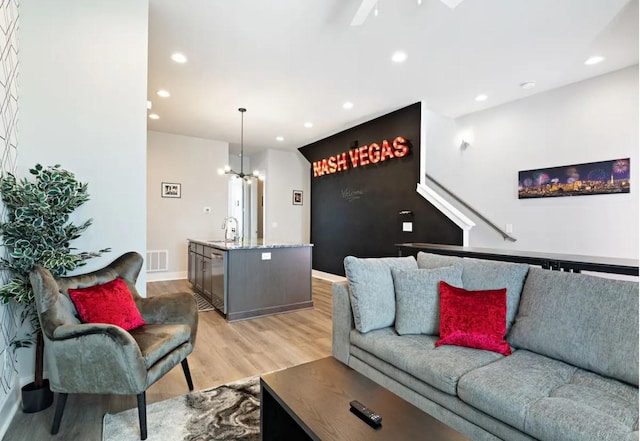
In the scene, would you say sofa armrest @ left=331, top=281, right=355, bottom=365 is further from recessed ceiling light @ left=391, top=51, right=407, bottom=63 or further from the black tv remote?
recessed ceiling light @ left=391, top=51, right=407, bottom=63

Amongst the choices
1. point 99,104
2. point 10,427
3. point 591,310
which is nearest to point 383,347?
point 591,310

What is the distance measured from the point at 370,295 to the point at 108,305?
1.72 metres

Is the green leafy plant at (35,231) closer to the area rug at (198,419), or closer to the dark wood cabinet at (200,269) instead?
the area rug at (198,419)

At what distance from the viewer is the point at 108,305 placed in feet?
6.71

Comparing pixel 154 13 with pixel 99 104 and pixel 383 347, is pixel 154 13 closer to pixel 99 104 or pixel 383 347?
pixel 99 104

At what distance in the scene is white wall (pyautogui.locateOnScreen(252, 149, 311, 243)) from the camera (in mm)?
7523

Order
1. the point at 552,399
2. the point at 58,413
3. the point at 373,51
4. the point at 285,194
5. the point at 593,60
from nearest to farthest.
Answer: the point at 552,399 → the point at 58,413 → the point at 373,51 → the point at 593,60 → the point at 285,194

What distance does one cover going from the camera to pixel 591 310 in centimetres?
166

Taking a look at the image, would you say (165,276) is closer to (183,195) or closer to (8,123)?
(183,195)

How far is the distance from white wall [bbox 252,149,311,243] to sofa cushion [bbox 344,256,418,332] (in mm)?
5282

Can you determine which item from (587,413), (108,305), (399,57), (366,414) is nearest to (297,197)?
(399,57)

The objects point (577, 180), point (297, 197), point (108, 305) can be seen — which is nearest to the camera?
point (108, 305)

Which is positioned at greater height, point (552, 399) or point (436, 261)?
point (436, 261)

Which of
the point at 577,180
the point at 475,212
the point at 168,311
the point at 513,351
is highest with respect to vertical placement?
the point at 577,180
